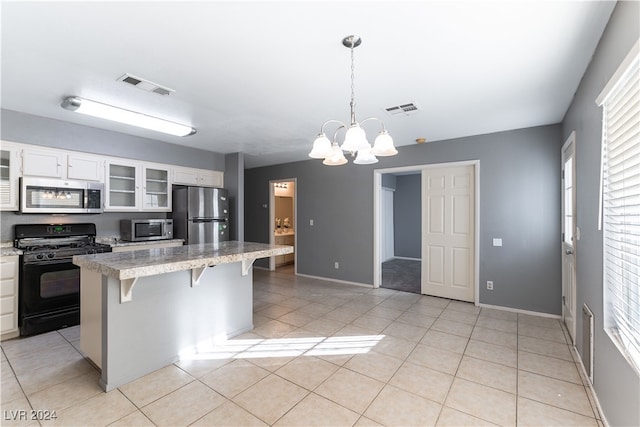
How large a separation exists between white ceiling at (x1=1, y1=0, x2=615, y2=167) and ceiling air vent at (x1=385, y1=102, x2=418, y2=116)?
12 cm

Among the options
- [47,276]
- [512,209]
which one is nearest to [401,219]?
[512,209]

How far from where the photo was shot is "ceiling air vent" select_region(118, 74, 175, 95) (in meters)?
2.46

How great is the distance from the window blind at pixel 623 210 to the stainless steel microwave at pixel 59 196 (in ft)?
16.5

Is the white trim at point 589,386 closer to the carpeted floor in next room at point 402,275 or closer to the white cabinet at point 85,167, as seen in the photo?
the carpeted floor in next room at point 402,275

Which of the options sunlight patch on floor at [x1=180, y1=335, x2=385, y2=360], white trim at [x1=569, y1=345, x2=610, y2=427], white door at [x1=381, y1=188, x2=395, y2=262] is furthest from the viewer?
white door at [x1=381, y1=188, x2=395, y2=262]

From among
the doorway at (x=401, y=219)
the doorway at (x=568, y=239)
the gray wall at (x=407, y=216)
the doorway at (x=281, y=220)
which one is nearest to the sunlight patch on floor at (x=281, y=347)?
the doorway at (x=568, y=239)

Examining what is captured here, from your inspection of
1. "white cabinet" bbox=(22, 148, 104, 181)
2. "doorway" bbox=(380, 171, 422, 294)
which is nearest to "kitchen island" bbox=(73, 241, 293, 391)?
"white cabinet" bbox=(22, 148, 104, 181)

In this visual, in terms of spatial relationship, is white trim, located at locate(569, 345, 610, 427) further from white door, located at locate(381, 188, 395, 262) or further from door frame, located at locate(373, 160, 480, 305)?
white door, located at locate(381, 188, 395, 262)

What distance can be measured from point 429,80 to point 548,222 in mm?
2563

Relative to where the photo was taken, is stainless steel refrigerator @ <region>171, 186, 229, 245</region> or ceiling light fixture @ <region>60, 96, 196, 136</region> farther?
stainless steel refrigerator @ <region>171, 186, 229, 245</region>

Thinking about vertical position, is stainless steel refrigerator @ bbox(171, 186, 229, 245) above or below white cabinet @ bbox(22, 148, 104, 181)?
below

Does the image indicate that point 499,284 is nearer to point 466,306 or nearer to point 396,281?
point 466,306

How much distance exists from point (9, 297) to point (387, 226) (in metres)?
7.15

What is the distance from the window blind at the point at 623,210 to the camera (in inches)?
57.1
